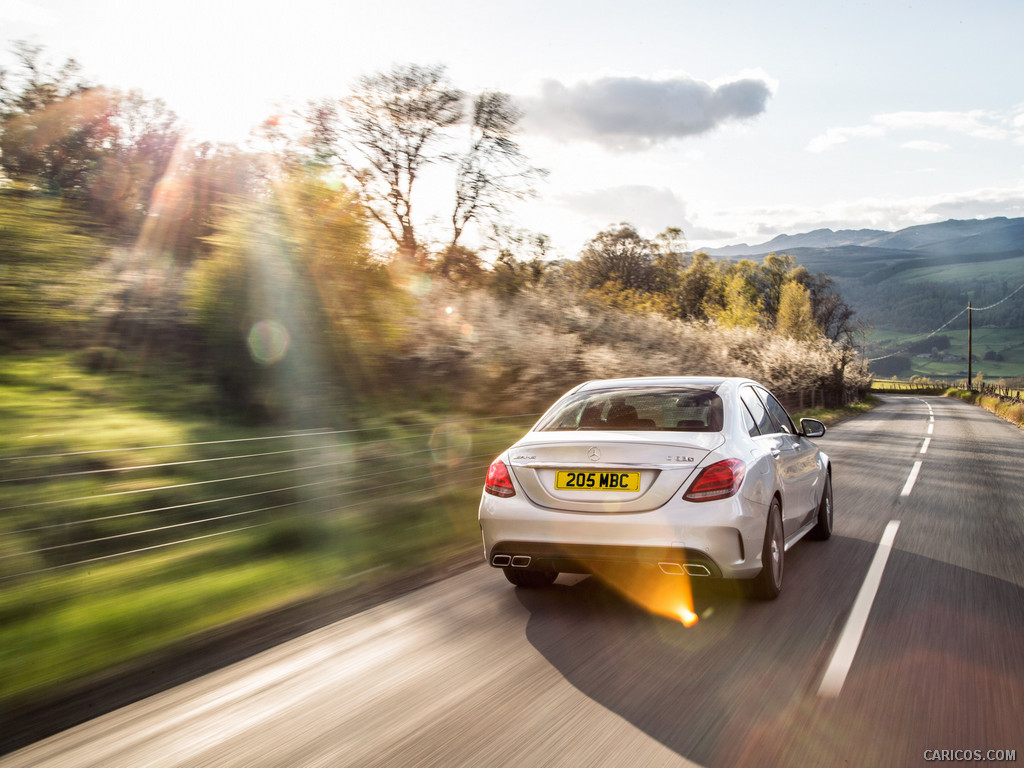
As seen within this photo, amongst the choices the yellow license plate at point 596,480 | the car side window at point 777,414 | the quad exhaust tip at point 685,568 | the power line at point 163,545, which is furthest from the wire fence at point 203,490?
the car side window at point 777,414

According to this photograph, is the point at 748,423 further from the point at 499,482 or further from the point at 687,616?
the point at 499,482

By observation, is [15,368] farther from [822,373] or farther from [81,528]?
[822,373]

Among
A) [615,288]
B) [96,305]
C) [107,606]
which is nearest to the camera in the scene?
[107,606]

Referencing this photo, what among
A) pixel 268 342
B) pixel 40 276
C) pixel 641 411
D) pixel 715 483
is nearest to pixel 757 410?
pixel 641 411

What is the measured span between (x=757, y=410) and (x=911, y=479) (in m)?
7.40

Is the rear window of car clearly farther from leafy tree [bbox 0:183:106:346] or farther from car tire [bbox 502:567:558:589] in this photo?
leafy tree [bbox 0:183:106:346]

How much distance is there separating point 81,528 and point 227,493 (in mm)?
1245

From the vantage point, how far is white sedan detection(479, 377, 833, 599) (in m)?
4.45

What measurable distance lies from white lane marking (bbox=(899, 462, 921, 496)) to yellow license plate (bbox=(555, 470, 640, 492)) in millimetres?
7202

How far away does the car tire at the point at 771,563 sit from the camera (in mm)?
4895

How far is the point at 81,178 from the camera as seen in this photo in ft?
56.5

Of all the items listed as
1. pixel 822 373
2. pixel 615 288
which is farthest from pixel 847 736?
pixel 822 373

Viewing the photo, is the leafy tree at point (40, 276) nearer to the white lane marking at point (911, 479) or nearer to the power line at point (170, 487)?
the power line at point (170, 487)

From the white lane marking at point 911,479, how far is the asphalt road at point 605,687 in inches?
188
